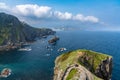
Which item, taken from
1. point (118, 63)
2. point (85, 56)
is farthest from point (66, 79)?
point (118, 63)

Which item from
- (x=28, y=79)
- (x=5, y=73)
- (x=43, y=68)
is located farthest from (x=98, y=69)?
(x=5, y=73)

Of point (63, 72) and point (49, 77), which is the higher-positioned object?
point (63, 72)

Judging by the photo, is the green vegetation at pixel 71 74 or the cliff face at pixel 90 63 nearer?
the green vegetation at pixel 71 74

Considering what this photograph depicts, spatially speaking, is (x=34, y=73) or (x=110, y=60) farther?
(x=34, y=73)

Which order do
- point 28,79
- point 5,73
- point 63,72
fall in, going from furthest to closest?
point 5,73 → point 28,79 → point 63,72

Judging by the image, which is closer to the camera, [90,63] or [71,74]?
[71,74]

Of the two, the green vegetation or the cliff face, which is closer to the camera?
the green vegetation

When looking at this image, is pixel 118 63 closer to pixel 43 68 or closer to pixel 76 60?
pixel 43 68

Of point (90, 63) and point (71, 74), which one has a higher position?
point (71, 74)

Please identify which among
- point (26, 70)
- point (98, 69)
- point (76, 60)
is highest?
point (76, 60)

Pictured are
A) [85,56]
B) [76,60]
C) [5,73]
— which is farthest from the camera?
[5,73]
